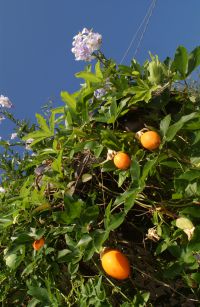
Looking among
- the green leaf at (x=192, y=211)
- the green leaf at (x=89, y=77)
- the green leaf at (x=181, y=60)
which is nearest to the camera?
the green leaf at (x=192, y=211)

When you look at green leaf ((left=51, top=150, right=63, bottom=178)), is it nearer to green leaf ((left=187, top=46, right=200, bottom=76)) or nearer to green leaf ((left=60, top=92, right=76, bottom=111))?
green leaf ((left=60, top=92, right=76, bottom=111))

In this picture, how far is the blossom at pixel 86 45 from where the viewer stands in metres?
1.89

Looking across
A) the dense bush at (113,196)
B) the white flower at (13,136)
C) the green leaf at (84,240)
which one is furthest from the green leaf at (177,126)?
the white flower at (13,136)

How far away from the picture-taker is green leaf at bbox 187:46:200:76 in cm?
78

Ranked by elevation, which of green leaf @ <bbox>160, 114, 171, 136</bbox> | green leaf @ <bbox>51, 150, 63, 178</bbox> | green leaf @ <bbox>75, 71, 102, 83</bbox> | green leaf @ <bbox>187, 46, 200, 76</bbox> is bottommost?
green leaf @ <bbox>160, 114, 171, 136</bbox>

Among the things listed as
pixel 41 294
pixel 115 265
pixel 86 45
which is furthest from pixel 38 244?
pixel 86 45

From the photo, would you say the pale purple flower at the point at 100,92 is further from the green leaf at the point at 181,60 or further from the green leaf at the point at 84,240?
the green leaf at the point at 84,240

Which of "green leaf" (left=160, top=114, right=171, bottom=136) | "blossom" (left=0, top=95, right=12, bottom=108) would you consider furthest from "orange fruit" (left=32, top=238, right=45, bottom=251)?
"blossom" (left=0, top=95, right=12, bottom=108)

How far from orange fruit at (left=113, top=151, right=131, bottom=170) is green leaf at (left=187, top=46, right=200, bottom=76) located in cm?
22

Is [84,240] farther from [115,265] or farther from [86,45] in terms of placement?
[86,45]

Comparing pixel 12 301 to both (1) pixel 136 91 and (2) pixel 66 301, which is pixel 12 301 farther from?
(1) pixel 136 91

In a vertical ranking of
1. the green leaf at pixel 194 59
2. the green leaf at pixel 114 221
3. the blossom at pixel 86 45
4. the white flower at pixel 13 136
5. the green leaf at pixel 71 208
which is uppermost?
the blossom at pixel 86 45

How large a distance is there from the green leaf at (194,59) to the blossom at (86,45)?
114 cm

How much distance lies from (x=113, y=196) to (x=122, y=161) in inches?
5.2
